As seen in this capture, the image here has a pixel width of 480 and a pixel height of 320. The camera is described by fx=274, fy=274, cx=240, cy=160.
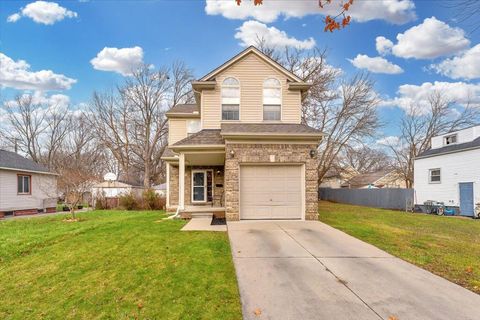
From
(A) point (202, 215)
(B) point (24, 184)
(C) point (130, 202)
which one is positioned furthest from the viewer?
(B) point (24, 184)

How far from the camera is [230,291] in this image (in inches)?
176

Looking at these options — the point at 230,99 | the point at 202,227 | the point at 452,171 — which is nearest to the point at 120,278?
the point at 202,227

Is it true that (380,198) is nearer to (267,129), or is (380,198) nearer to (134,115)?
(267,129)

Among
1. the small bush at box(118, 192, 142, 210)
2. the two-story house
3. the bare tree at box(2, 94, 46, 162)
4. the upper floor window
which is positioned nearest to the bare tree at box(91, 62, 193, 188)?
the bare tree at box(2, 94, 46, 162)

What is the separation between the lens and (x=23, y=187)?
20.5m

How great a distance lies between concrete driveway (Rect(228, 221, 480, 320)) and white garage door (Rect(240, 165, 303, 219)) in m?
3.46

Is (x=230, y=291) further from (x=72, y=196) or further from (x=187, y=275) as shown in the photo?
(x=72, y=196)

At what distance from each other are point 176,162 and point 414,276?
536 inches

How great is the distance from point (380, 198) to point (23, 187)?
2919cm

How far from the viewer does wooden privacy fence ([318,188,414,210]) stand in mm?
22469

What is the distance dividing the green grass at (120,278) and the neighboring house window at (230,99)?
6.58 m

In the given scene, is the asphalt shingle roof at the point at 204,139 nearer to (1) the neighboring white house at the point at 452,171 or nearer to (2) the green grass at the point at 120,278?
(2) the green grass at the point at 120,278

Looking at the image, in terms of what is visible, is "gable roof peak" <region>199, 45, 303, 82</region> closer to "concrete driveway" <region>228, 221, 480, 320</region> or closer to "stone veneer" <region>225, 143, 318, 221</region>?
"stone veneer" <region>225, 143, 318, 221</region>

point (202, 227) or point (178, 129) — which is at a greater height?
point (178, 129)
